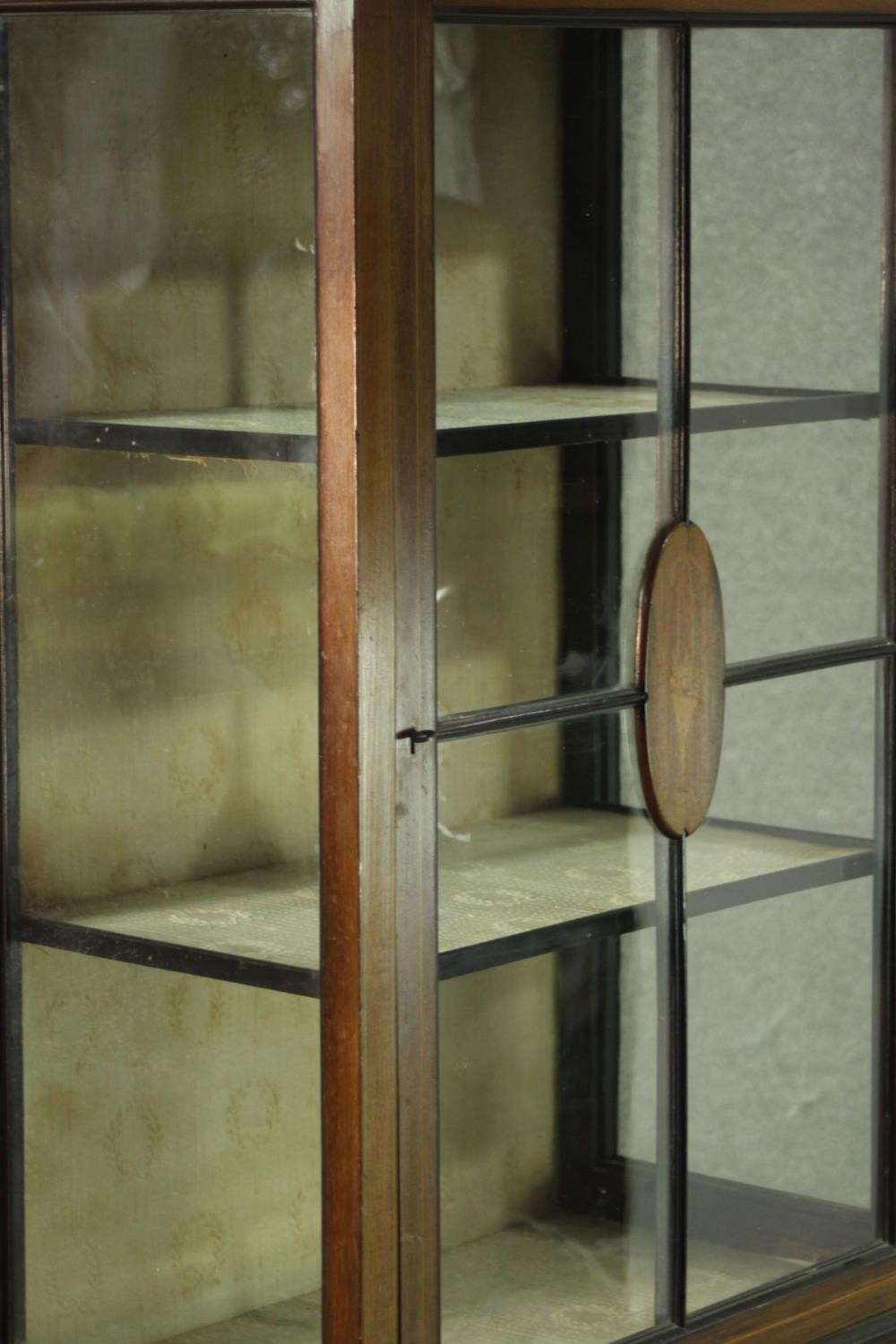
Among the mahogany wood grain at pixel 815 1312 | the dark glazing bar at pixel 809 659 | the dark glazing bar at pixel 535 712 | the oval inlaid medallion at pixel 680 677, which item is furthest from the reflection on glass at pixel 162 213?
the mahogany wood grain at pixel 815 1312

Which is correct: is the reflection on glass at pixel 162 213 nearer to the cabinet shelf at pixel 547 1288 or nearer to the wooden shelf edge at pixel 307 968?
the wooden shelf edge at pixel 307 968

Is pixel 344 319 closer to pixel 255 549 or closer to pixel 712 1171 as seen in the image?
pixel 255 549

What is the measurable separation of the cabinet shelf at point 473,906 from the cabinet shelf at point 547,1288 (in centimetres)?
20

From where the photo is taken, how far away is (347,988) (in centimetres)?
138

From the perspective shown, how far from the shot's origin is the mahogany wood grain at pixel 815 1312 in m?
1.64

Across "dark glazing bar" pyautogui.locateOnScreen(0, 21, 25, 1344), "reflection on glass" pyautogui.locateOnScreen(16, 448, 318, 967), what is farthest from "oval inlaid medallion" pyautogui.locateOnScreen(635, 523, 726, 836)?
"dark glazing bar" pyautogui.locateOnScreen(0, 21, 25, 1344)

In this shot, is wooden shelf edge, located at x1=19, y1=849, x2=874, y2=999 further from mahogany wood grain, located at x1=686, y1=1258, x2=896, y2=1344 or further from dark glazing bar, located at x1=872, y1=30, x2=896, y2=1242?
mahogany wood grain, located at x1=686, y1=1258, x2=896, y2=1344

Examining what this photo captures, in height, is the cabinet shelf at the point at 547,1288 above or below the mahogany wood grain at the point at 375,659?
below

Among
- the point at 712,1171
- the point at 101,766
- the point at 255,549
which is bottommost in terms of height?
the point at 712,1171

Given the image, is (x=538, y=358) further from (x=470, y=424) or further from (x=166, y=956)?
(x=166, y=956)

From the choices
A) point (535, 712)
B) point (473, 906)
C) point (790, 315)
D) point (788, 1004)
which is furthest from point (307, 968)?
point (790, 315)

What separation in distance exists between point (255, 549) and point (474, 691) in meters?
0.16

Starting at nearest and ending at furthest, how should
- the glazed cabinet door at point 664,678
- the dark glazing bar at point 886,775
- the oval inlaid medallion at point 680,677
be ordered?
the glazed cabinet door at point 664,678 < the oval inlaid medallion at point 680,677 < the dark glazing bar at point 886,775

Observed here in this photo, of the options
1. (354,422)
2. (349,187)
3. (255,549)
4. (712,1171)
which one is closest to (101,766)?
(255,549)
